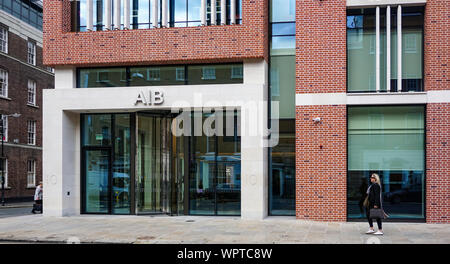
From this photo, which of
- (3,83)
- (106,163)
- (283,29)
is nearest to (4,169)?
(3,83)

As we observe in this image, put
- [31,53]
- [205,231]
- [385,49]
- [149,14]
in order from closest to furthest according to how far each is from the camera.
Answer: [205,231] < [385,49] < [149,14] < [31,53]

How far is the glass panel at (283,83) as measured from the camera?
17.2 m

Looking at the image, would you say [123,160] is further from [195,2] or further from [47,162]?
[195,2]

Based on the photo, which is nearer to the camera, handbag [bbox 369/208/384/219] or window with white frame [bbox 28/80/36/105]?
handbag [bbox 369/208/384/219]

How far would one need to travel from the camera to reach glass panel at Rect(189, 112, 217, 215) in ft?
57.0

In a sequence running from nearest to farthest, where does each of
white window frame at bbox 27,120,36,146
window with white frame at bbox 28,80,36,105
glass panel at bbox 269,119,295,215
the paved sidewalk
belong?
the paved sidewalk, glass panel at bbox 269,119,295,215, white window frame at bbox 27,120,36,146, window with white frame at bbox 28,80,36,105

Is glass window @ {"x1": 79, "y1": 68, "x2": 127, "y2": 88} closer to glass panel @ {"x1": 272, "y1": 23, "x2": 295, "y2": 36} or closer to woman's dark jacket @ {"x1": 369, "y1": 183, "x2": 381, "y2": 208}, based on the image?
glass panel @ {"x1": 272, "y1": 23, "x2": 295, "y2": 36}

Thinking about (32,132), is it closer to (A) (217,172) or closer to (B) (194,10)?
(B) (194,10)

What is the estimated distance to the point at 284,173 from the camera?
17109 mm

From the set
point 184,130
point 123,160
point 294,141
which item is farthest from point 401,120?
point 123,160

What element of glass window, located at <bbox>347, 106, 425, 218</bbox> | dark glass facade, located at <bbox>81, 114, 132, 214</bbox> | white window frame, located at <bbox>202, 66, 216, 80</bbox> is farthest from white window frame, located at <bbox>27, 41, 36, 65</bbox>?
glass window, located at <bbox>347, 106, 425, 218</bbox>

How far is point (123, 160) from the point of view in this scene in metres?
18.2

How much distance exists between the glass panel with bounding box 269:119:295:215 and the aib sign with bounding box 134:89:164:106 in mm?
4501

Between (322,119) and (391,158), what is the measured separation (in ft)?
8.71
